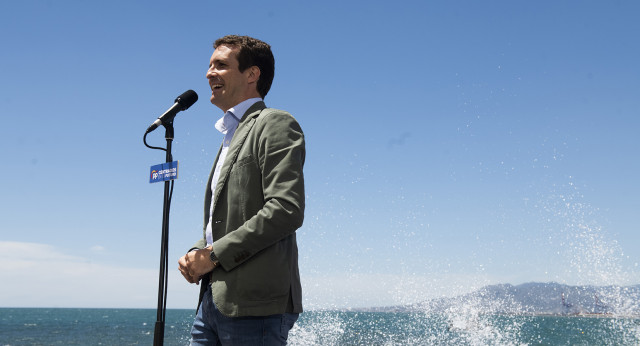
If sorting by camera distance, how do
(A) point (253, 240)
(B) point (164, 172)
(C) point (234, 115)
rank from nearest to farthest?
(A) point (253, 240), (C) point (234, 115), (B) point (164, 172)

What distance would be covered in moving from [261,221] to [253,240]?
7 cm

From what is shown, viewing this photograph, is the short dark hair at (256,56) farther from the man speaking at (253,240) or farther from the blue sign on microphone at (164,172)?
the blue sign on microphone at (164,172)

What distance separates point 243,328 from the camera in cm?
180

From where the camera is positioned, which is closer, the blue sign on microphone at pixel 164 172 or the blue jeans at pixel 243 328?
the blue jeans at pixel 243 328

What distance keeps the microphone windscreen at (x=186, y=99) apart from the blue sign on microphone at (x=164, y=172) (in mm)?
305

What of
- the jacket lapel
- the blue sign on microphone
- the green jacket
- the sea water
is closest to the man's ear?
the jacket lapel

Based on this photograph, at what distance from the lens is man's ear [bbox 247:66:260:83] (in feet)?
7.32

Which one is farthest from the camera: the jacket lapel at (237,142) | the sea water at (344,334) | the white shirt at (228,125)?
the sea water at (344,334)

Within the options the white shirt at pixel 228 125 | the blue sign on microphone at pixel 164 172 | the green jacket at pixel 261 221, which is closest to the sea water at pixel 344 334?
the blue sign on microphone at pixel 164 172

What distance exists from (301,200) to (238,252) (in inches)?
11.2

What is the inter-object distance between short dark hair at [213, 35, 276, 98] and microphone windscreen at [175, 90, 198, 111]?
0.86 ft

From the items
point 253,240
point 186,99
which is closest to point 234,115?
point 186,99

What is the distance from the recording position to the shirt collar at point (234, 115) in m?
2.18

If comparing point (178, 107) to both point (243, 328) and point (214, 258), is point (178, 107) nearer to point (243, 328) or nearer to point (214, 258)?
point (214, 258)
